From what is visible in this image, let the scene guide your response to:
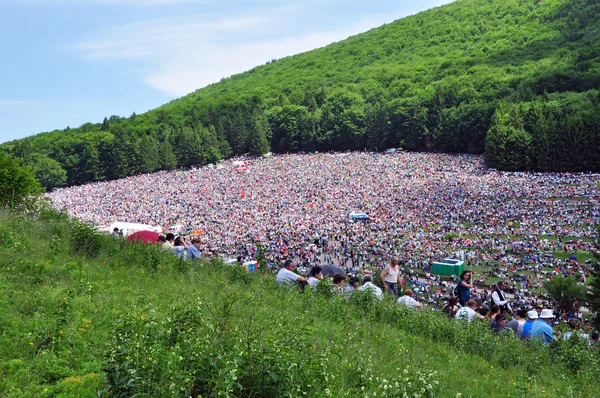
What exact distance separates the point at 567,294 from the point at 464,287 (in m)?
13.3

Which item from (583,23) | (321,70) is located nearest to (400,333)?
(583,23)

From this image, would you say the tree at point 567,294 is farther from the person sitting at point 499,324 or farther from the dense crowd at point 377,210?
the person sitting at point 499,324

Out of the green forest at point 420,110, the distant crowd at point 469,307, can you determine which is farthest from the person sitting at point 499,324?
the green forest at point 420,110

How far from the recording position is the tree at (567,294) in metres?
19.4

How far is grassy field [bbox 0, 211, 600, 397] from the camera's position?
3891mm

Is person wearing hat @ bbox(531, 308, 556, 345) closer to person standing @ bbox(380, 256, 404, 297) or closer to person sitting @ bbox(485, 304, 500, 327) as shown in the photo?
person sitting @ bbox(485, 304, 500, 327)

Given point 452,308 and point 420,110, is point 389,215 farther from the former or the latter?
point 420,110

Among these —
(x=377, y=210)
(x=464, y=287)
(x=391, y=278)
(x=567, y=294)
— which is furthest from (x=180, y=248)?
(x=377, y=210)

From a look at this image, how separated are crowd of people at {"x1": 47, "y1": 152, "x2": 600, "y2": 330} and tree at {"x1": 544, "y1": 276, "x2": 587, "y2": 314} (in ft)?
3.53

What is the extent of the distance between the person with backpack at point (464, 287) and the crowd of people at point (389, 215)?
0.28 feet

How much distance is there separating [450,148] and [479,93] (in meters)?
17.0

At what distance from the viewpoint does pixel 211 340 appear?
433 cm

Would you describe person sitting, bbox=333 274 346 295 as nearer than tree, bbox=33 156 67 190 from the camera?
Yes

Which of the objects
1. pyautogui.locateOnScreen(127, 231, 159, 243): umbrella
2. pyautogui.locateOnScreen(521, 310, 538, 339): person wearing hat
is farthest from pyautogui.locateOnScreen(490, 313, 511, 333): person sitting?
pyautogui.locateOnScreen(127, 231, 159, 243): umbrella
